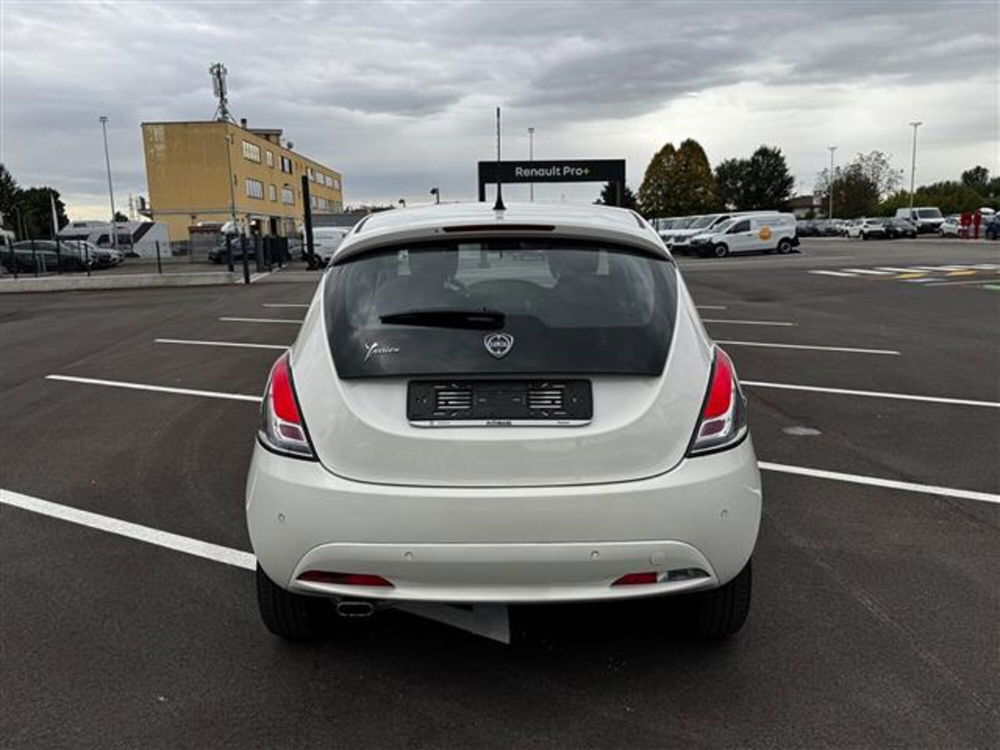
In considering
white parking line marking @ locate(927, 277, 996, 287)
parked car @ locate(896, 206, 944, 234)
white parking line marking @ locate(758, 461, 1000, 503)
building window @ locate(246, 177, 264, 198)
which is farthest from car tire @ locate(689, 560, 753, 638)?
building window @ locate(246, 177, 264, 198)

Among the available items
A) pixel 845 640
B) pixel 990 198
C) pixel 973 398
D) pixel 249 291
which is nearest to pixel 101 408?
pixel 845 640

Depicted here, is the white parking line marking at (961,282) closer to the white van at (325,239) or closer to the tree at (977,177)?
the white van at (325,239)

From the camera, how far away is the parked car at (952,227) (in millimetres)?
52869

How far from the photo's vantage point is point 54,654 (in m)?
3.24

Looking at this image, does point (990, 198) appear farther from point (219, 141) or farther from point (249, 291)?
point (249, 291)

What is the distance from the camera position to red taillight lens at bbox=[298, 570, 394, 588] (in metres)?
2.67

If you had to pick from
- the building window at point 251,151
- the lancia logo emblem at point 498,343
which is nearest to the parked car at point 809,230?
the building window at point 251,151

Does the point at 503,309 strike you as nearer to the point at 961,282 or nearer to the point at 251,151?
the point at 961,282

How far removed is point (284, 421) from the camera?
2.84 metres

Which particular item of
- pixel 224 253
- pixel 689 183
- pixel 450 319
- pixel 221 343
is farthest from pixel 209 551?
pixel 689 183

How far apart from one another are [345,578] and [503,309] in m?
1.06

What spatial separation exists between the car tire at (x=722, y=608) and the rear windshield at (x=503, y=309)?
3.06 feet

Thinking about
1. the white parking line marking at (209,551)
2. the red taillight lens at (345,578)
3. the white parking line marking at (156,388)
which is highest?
the red taillight lens at (345,578)

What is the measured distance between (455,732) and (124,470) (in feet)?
12.5
